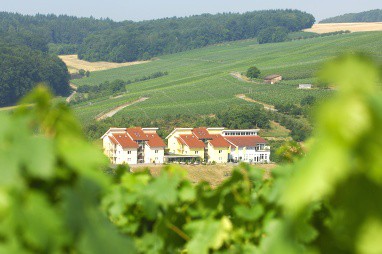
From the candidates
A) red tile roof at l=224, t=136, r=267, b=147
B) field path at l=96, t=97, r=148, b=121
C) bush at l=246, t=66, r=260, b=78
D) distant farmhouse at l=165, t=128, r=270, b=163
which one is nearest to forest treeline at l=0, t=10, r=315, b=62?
bush at l=246, t=66, r=260, b=78

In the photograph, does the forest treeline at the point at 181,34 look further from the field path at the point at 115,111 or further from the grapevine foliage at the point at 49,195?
the grapevine foliage at the point at 49,195

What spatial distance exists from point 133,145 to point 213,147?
5289 mm

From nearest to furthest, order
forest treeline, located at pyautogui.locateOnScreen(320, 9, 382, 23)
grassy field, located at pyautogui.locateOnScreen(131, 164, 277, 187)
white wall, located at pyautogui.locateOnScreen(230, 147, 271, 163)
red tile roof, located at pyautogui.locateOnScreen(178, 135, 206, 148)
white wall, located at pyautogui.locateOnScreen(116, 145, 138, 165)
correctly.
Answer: grassy field, located at pyautogui.locateOnScreen(131, 164, 277, 187), white wall, located at pyautogui.locateOnScreen(116, 145, 138, 165), red tile roof, located at pyautogui.locateOnScreen(178, 135, 206, 148), white wall, located at pyautogui.locateOnScreen(230, 147, 271, 163), forest treeline, located at pyautogui.locateOnScreen(320, 9, 382, 23)

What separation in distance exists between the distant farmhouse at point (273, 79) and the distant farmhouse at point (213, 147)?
20430 millimetres

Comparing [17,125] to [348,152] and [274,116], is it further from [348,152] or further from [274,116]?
[274,116]

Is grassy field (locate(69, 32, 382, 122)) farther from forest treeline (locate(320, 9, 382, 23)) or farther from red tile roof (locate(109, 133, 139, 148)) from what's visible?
forest treeline (locate(320, 9, 382, 23))

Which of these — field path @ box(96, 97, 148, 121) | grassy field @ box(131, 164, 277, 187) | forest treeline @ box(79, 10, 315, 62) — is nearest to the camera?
grassy field @ box(131, 164, 277, 187)

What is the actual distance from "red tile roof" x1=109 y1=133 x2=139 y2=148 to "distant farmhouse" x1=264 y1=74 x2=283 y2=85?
25662 millimetres

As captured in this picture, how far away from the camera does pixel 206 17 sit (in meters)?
142

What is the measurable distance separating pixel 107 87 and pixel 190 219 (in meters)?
73.6

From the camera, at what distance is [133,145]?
42.9 m

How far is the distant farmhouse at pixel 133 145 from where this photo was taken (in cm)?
4257

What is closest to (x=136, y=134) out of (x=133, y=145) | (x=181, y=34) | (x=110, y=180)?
(x=133, y=145)

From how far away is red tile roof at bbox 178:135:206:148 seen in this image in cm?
4344
